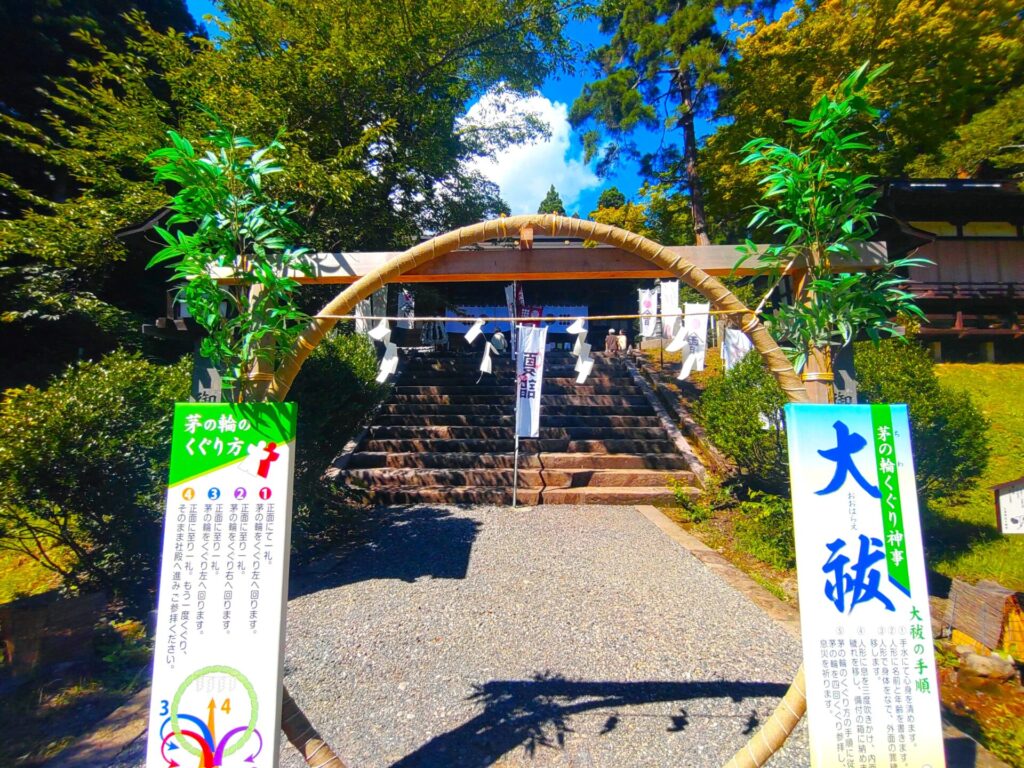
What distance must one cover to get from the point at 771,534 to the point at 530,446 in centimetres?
441

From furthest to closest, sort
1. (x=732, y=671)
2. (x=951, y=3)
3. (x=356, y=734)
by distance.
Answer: (x=951, y=3)
(x=732, y=671)
(x=356, y=734)

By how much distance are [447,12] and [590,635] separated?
9237 millimetres

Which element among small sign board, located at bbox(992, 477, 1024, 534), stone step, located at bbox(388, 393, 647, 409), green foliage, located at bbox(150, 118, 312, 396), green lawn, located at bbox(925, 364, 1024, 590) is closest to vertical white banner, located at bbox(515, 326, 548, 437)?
stone step, located at bbox(388, 393, 647, 409)

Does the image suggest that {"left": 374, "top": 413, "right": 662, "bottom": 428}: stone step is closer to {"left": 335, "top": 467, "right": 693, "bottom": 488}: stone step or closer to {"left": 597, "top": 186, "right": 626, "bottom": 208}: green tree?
{"left": 335, "top": 467, "right": 693, "bottom": 488}: stone step

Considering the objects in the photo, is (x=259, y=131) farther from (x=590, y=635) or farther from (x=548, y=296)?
(x=548, y=296)

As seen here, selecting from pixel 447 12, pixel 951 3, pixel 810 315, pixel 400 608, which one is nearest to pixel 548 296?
pixel 447 12

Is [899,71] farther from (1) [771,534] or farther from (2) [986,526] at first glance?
(1) [771,534]

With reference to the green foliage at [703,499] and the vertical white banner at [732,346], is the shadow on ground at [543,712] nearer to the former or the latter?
the green foliage at [703,499]

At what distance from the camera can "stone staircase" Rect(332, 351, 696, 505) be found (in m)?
8.02

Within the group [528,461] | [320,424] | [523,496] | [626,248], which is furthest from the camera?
[528,461]

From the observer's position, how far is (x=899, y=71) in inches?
439

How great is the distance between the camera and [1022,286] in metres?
12.2

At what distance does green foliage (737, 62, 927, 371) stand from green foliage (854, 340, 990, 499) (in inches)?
133

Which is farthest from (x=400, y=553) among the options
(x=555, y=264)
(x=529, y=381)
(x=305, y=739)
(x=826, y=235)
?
(x=826, y=235)
